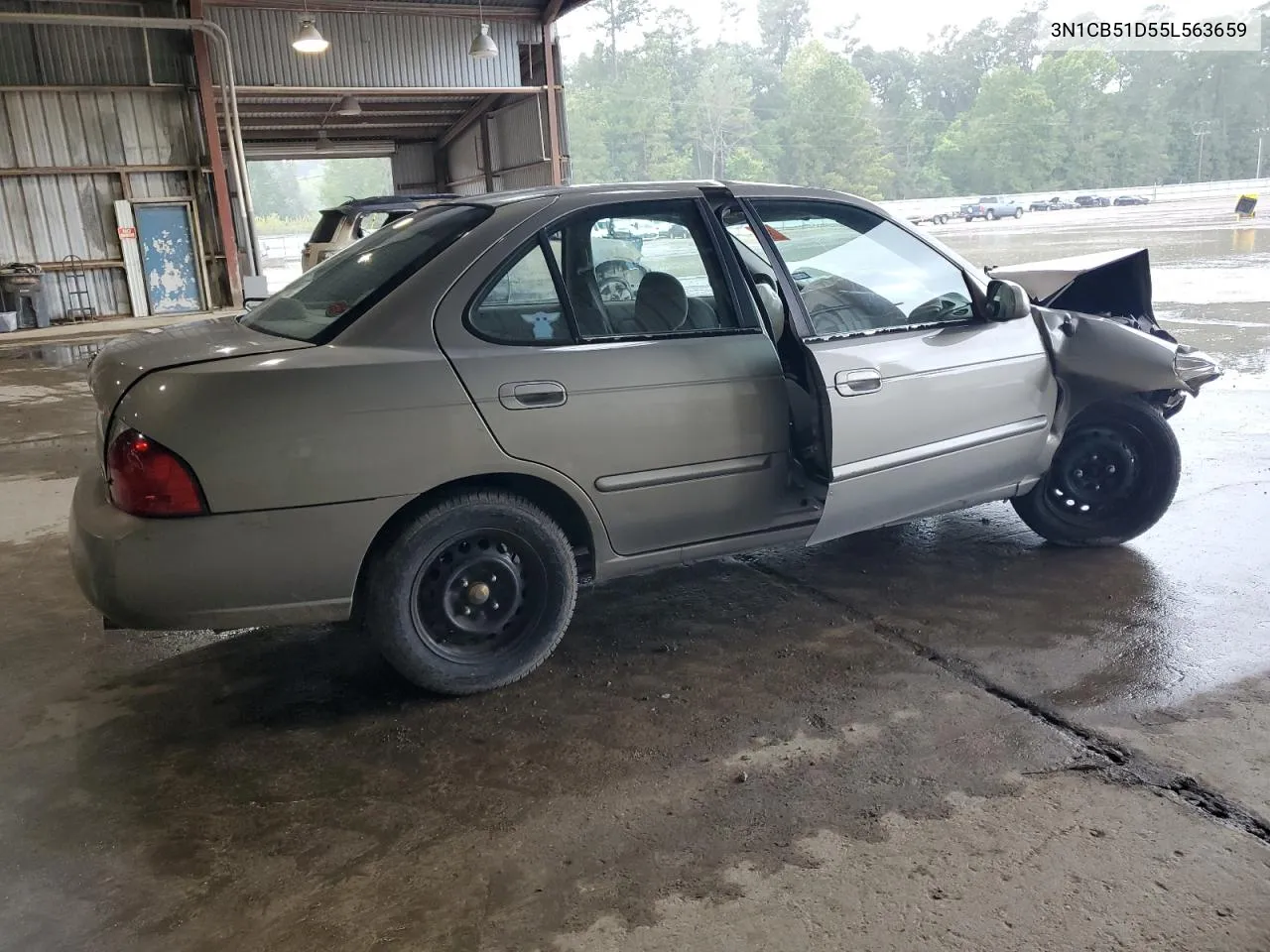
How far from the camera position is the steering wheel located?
10.8ft

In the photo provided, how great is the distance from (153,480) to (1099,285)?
15.0ft

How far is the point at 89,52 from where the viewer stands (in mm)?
15719

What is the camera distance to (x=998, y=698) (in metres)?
3.03

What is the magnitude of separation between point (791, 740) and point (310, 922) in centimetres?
140

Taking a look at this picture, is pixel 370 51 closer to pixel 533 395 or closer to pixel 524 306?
pixel 524 306

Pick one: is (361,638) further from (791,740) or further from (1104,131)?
(1104,131)

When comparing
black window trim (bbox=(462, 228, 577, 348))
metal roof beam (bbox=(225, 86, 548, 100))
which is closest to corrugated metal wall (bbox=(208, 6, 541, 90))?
metal roof beam (bbox=(225, 86, 548, 100))

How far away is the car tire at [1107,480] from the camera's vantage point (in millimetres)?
4211

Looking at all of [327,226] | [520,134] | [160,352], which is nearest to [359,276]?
[160,352]

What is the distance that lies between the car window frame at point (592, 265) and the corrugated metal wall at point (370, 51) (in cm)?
1615

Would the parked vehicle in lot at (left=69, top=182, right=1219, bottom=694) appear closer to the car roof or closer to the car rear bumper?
the car rear bumper

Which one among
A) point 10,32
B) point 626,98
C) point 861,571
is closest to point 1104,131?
point 626,98

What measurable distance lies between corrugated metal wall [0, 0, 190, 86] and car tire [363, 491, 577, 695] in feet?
54.7

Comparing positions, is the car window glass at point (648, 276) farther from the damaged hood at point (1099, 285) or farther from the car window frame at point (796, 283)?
the damaged hood at point (1099, 285)
